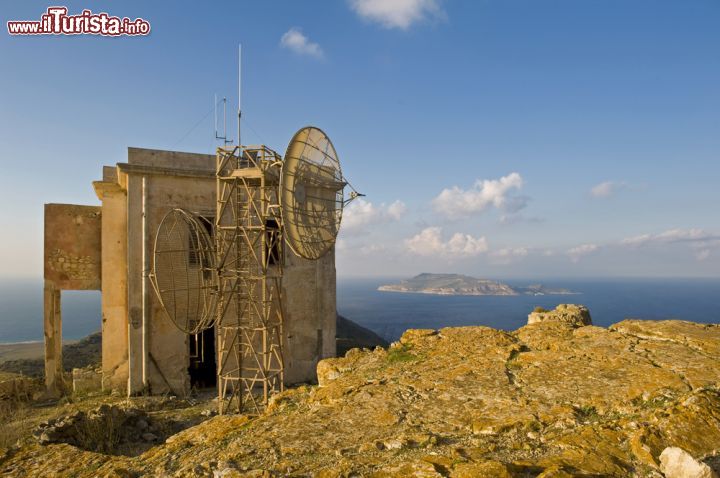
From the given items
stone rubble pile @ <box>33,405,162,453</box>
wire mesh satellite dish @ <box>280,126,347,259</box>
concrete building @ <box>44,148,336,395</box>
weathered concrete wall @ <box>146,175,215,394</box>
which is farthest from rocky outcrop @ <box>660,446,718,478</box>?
weathered concrete wall @ <box>146,175,215,394</box>

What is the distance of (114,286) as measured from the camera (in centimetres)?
1638

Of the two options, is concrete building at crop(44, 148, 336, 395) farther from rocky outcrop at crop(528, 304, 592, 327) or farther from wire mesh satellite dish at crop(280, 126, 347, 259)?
rocky outcrop at crop(528, 304, 592, 327)

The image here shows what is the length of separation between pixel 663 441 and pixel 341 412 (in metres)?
4.11

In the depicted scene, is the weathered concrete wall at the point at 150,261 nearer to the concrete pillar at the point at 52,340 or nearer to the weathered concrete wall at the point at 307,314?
the concrete pillar at the point at 52,340

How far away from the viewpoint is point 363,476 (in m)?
4.36

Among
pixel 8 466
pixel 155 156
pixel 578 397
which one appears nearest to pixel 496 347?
pixel 578 397

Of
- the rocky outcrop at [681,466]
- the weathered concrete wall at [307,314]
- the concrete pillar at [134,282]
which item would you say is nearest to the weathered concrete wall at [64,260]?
the concrete pillar at [134,282]

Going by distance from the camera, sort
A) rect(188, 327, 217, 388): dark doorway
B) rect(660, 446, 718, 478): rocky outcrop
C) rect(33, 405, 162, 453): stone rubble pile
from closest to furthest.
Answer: rect(660, 446, 718, 478): rocky outcrop → rect(33, 405, 162, 453): stone rubble pile → rect(188, 327, 217, 388): dark doorway

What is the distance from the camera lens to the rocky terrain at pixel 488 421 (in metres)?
4.49

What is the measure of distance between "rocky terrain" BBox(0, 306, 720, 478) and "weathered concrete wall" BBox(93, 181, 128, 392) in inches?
289

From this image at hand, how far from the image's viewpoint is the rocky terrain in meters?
4.49

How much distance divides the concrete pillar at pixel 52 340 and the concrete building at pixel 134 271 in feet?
0.12

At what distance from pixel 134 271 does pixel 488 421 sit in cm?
1440

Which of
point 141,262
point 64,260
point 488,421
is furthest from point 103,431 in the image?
point 64,260
